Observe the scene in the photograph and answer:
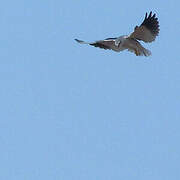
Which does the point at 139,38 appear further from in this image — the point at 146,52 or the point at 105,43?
the point at 105,43

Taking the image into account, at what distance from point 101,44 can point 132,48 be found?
1.09 m

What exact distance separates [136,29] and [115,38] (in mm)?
1088

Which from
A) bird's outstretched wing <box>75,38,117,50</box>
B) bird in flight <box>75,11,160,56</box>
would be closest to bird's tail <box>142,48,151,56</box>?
bird in flight <box>75,11,160,56</box>

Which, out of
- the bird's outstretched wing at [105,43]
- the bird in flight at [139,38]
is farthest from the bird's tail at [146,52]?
the bird's outstretched wing at [105,43]

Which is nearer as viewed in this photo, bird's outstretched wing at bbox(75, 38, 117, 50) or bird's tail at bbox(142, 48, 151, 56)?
bird's tail at bbox(142, 48, 151, 56)

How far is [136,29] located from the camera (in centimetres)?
2842

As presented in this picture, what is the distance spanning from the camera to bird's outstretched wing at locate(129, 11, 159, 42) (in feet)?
93.2

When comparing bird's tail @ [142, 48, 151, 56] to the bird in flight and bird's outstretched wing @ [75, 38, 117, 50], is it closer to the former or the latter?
the bird in flight

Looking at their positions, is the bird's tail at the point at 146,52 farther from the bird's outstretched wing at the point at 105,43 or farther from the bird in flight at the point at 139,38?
the bird's outstretched wing at the point at 105,43

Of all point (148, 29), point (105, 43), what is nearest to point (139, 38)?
point (148, 29)

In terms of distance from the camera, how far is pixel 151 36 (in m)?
28.6

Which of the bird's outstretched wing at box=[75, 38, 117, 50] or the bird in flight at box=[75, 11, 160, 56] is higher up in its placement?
the bird's outstretched wing at box=[75, 38, 117, 50]

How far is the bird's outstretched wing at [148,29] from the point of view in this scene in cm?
2841

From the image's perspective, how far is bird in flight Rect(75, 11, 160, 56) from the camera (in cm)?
2842
